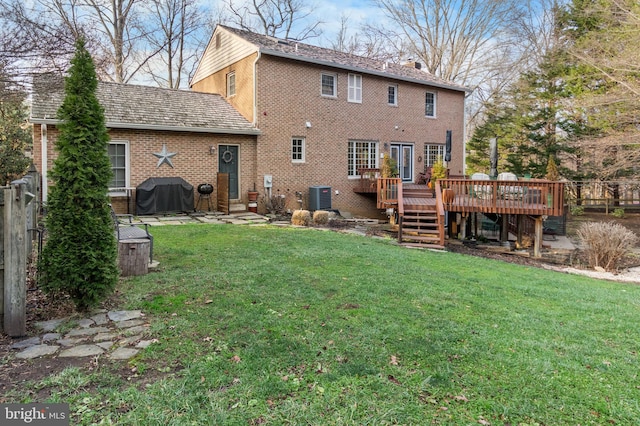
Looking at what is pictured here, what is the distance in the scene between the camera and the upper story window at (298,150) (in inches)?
627

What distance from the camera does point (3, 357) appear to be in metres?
3.15

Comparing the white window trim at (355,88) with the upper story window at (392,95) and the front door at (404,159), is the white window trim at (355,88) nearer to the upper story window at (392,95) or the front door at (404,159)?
the upper story window at (392,95)

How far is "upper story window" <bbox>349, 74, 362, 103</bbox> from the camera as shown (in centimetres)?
1738

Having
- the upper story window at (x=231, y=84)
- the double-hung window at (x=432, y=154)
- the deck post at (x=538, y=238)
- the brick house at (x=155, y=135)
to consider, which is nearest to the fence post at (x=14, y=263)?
the brick house at (x=155, y=135)

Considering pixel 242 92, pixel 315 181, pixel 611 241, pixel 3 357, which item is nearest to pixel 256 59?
pixel 242 92

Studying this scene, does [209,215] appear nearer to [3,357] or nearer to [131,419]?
[3,357]

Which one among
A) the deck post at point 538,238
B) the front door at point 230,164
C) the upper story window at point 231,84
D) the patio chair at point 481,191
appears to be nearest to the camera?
the deck post at point 538,238

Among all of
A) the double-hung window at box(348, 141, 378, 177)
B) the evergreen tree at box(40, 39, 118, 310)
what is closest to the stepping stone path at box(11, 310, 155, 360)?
the evergreen tree at box(40, 39, 118, 310)

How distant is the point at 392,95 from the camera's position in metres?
18.8

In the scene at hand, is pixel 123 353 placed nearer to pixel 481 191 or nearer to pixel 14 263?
pixel 14 263

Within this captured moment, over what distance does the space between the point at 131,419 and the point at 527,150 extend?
23.3 meters

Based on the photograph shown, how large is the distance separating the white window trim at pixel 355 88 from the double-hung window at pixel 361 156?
5.84ft

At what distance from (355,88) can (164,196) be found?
9.22 m

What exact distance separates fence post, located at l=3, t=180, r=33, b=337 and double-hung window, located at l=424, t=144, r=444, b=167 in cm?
1848
